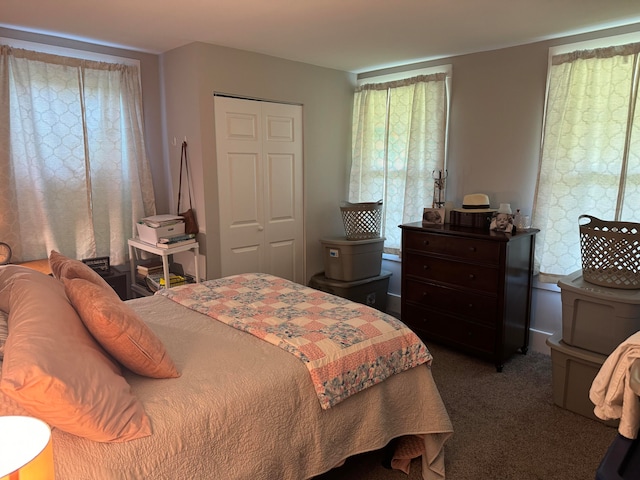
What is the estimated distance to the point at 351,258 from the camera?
393cm

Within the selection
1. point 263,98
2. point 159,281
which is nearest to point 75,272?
point 159,281

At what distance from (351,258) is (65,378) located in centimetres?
290

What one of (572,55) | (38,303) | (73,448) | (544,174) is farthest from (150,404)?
(572,55)

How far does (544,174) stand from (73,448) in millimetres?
3182

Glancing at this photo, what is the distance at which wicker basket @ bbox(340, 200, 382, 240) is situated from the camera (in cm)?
399

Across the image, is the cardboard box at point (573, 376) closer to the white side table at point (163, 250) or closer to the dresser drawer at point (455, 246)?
the dresser drawer at point (455, 246)

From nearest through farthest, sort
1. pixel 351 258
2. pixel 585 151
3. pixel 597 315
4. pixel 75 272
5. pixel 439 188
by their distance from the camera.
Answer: pixel 75 272, pixel 597 315, pixel 585 151, pixel 439 188, pixel 351 258

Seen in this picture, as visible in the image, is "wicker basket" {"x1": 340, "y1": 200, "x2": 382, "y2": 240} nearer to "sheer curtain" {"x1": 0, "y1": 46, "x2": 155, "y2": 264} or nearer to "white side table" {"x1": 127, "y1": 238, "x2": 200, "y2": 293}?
"white side table" {"x1": 127, "y1": 238, "x2": 200, "y2": 293}

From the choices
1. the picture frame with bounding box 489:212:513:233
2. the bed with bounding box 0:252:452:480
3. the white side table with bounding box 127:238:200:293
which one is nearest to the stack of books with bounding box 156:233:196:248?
the white side table with bounding box 127:238:200:293

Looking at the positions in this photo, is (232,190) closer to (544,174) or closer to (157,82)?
(157,82)

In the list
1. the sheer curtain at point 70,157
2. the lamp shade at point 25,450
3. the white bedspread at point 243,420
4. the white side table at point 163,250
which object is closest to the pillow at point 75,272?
the white bedspread at point 243,420

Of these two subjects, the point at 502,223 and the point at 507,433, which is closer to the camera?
the point at 507,433

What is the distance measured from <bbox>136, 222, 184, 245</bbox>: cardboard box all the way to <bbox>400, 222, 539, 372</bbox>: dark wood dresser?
172 centimetres

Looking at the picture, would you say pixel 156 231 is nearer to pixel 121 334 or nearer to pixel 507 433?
pixel 121 334
